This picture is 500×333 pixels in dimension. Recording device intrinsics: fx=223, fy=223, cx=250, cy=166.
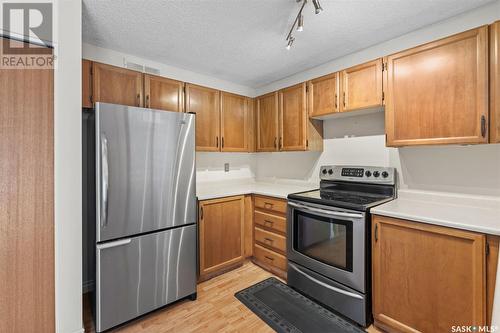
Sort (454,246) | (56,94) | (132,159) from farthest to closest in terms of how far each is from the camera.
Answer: (132,159), (56,94), (454,246)

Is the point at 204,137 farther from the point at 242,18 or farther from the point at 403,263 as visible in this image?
the point at 403,263

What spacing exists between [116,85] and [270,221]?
2071mm

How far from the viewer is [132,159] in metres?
1.71

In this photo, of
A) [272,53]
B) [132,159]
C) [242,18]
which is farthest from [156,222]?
[272,53]

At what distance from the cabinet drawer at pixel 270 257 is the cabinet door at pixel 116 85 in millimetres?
2073

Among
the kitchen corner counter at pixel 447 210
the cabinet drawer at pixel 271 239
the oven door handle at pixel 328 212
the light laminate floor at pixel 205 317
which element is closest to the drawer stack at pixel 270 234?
the cabinet drawer at pixel 271 239

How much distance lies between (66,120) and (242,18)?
4.81ft

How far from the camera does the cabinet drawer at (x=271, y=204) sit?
7.80ft

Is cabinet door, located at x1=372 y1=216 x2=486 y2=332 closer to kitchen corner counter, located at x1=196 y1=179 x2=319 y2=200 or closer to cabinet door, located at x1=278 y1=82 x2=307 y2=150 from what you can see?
kitchen corner counter, located at x1=196 y1=179 x2=319 y2=200

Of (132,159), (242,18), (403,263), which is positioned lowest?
(403,263)

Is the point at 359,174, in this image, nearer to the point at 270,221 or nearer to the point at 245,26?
the point at 270,221

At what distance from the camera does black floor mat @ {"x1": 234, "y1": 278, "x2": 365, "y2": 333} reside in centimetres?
169

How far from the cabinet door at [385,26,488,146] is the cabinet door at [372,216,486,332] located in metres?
0.72

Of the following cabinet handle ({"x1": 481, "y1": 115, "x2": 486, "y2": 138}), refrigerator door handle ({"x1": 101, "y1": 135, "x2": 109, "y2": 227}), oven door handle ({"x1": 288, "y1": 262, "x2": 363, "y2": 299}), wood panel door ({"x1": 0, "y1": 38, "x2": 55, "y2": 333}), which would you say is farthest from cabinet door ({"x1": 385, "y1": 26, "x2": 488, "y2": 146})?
wood panel door ({"x1": 0, "y1": 38, "x2": 55, "y2": 333})
